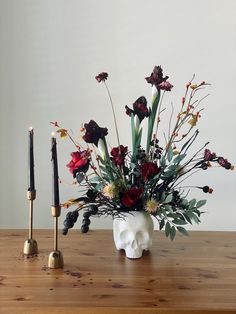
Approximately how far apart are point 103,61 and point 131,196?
776mm

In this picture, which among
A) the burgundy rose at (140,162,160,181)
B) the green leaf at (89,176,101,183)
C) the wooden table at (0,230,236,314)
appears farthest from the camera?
the green leaf at (89,176,101,183)

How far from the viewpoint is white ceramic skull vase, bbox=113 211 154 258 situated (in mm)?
1276

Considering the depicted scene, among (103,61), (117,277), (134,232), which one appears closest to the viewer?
(117,277)

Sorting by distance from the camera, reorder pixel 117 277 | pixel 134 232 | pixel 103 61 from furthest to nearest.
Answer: pixel 103 61
pixel 134 232
pixel 117 277

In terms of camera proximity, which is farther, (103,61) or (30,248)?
(103,61)

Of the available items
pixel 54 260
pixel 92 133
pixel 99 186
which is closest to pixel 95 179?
pixel 99 186

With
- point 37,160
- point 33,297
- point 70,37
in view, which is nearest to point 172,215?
point 33,297

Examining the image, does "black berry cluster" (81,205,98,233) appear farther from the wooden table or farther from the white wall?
the white wall

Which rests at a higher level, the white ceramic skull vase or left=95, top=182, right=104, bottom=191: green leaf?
left=95, top=182, right=104, bottom=191: green leaf

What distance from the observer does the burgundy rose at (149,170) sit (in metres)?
1.21

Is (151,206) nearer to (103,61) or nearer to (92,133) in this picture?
(92,133)

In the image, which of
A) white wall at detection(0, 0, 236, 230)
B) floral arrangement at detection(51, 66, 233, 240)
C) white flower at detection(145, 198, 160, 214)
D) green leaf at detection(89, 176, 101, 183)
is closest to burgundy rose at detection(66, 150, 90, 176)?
floral arrangement at detection(51, 66, 233, 240)

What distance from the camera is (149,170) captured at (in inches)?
47.7

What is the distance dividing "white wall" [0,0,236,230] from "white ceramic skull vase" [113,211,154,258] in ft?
1.99
